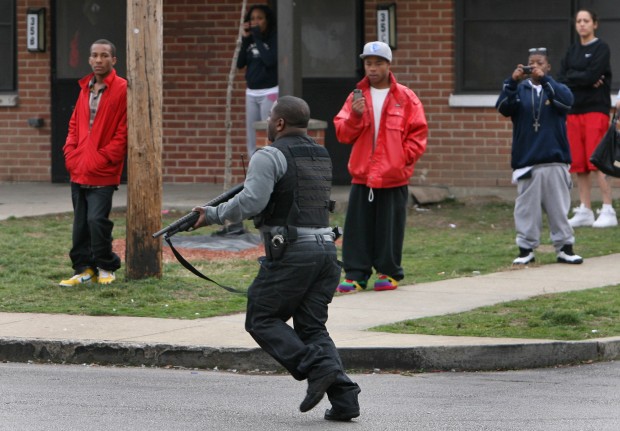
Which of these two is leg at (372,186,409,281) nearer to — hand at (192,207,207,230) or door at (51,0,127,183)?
hand at (192,207,207,230)

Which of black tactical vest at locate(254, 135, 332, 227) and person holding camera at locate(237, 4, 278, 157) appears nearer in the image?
black tactical vest at locate(254, 135, 332, 227)

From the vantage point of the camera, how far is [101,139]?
1107 centimetres

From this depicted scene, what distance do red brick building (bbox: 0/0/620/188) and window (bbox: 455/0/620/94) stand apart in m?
0.01

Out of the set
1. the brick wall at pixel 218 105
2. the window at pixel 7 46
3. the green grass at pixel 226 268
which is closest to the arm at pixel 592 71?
the green grass at pixel 226 268

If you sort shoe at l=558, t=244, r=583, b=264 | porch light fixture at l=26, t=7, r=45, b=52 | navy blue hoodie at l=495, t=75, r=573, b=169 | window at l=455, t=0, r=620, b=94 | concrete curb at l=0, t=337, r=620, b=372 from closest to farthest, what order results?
1. concrete curb at l=0, t=337, r=620, b=372
2. navy blue hoodie at l=495, t=75, r=573, b=169
3. shoe at l=558, t=244, r=583, b=264
4. window at l=455, t=0, r=620, b=94
5. porch light fixture at l=26, t=7, r=45, b=52

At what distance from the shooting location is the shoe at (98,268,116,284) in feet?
37.0

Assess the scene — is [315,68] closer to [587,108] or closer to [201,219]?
[587,108]

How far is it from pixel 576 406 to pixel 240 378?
2.06m

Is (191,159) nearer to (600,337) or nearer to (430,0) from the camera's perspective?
(430,0)

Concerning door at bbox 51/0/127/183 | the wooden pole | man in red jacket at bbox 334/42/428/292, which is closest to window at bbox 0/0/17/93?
door at bbox 51/0/127/183

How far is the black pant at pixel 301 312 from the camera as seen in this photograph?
710 cm

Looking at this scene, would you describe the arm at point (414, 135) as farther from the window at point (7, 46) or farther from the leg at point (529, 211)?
the window at point (7, 46)

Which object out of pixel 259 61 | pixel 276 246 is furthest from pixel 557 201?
pixel 276 246

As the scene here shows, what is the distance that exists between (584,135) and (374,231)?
4.88 metres
